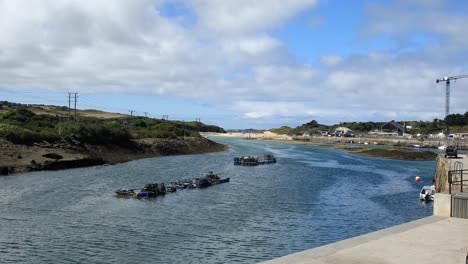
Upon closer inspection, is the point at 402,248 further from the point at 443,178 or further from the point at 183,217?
the point at 443,178

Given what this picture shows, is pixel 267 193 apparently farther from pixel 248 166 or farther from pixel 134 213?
pixel 248 166

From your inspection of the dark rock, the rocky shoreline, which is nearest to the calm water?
the rocky shoreline

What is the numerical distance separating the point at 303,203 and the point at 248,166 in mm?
43022

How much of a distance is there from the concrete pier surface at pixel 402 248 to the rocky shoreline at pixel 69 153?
49914 millimetres

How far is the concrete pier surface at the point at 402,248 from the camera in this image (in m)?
13.2

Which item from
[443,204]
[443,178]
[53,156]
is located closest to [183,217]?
[443,204]

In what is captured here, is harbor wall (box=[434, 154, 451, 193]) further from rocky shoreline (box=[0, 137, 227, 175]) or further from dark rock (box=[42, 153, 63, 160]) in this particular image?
dark rock (box=[42, 153, 63, 160])

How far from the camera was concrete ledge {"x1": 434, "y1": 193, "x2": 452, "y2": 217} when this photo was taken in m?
19.3

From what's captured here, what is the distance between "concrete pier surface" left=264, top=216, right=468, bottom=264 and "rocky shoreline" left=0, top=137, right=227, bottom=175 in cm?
4991

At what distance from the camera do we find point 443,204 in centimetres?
1947

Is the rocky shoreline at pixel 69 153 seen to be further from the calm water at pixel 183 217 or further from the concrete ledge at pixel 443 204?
the concrete ledge at pixel 443 204

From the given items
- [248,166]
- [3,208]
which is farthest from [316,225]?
[248,166]

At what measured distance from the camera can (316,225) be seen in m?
32.1

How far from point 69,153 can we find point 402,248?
66236mm
